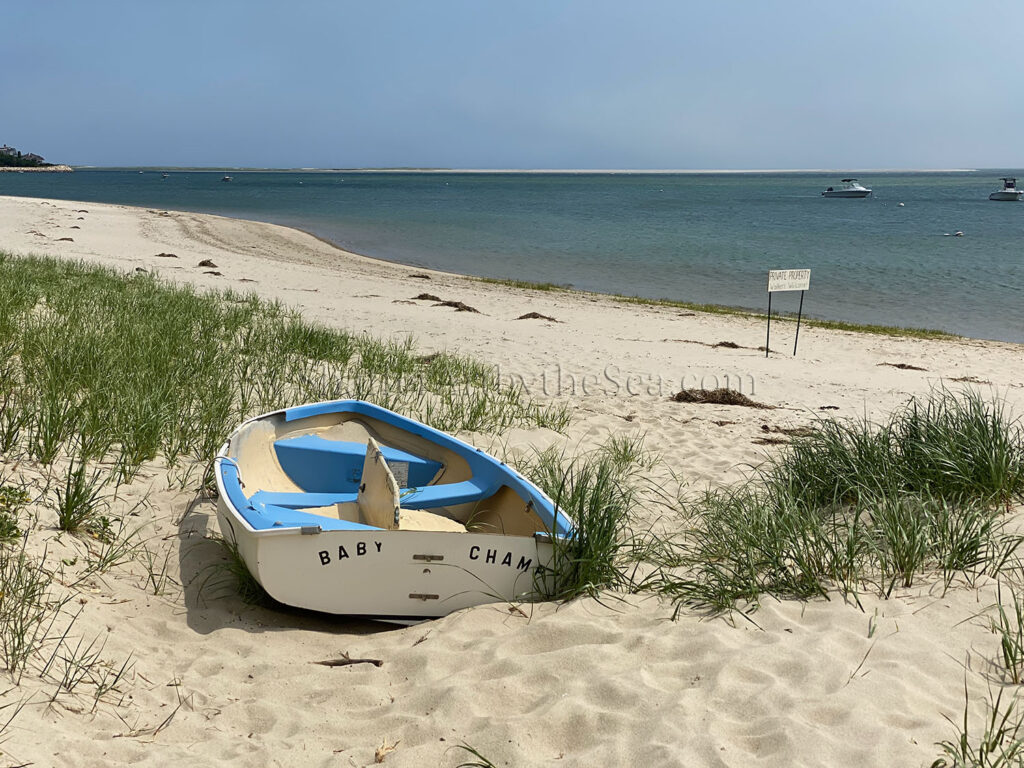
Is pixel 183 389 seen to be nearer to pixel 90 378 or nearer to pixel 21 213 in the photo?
pixel 90 378

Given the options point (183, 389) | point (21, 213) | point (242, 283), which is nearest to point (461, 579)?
point (183, 389)

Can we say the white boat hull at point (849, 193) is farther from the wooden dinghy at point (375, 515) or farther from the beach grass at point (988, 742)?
the beach grass at point (988, 742)

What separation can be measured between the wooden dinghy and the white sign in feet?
24.7

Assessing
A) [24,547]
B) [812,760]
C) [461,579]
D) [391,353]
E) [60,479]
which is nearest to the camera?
[812,760]

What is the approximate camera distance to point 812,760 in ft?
8.62

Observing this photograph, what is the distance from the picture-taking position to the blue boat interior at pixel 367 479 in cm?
446

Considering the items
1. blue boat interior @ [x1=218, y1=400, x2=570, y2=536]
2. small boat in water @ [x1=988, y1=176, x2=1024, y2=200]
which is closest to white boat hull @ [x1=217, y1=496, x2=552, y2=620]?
blue boat interior @ [x1=218, y1=400, x2=570, y2=536]

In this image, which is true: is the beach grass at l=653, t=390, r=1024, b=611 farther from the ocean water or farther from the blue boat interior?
the ocean water

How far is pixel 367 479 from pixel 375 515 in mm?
269

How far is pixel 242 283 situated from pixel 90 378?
12.2 meters

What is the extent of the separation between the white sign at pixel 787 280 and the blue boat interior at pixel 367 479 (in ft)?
24.3

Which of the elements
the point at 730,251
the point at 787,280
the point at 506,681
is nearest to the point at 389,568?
the point at 506,681

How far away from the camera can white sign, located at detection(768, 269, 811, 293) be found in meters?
11.6

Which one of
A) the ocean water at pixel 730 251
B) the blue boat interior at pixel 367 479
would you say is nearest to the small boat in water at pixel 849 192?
the ocean water at pixel 730 251
